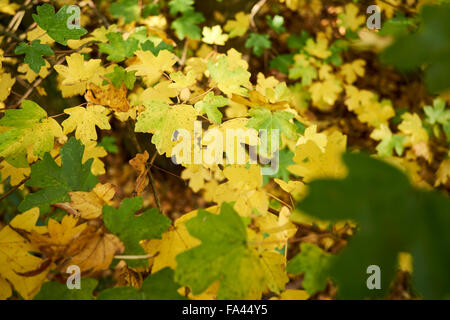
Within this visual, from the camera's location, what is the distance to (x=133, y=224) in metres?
0.85

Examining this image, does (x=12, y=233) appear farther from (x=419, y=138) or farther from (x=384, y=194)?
(x=419, y=138)

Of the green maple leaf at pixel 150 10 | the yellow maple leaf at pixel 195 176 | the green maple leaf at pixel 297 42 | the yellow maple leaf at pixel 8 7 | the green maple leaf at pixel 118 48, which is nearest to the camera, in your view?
the green maple leaf at pixel 118 48

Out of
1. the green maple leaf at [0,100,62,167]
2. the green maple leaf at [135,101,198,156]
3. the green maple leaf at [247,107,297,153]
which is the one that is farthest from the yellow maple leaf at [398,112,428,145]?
the green maple leaf at [0,100,62,167]

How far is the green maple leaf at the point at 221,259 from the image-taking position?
2.50 feet

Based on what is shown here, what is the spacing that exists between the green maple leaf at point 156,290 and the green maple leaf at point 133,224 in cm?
7

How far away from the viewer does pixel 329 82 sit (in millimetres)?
2818

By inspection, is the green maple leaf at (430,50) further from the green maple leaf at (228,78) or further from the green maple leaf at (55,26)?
the green maple leaf at (55,26)

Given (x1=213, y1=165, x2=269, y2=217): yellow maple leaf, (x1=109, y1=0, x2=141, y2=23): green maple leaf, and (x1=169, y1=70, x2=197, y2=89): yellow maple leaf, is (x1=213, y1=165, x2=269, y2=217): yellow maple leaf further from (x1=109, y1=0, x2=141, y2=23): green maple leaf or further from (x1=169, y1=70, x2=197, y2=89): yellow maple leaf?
(x1=109, y1=0, x2=141, y2=23): green maple leaf

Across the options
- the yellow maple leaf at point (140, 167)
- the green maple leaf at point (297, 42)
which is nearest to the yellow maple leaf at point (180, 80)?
the yellow maple leaf at point (140, 167)

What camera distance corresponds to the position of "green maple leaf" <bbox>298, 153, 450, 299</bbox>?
432mm

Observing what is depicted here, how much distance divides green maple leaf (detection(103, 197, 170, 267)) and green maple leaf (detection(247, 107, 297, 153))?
56 centimetres
